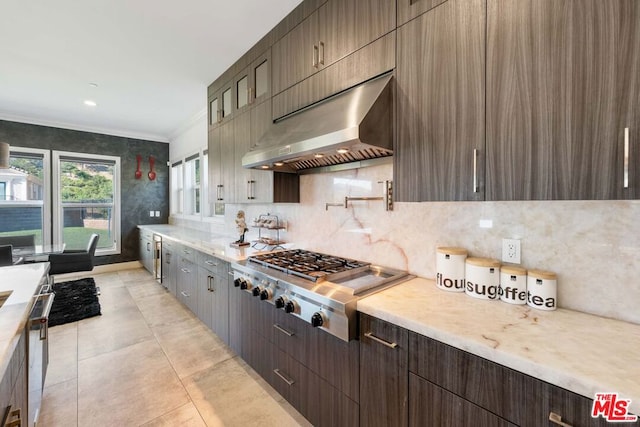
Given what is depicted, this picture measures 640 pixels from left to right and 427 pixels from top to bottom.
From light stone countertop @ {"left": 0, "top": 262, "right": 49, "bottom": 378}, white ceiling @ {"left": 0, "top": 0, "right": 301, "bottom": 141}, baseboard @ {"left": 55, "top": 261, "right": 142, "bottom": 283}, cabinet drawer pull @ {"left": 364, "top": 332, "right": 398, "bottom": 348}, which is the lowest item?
baseboard @ {"left": 55, "top": 261, "right": 142, "bottom": 283}

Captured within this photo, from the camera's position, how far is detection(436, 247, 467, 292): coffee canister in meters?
1.43

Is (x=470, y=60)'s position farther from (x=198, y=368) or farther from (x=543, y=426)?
(x=198, y=368)

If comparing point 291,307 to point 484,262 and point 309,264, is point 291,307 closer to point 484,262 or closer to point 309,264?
point 309,264

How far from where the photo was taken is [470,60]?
1.18m

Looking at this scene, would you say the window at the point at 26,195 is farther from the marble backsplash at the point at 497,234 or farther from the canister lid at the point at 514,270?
the canister lid at the point at 514,270

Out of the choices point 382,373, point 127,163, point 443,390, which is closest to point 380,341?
point 382,373

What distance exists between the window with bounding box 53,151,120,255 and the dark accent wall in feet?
0.38

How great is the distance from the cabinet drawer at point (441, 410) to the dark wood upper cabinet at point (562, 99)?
31.2 inches

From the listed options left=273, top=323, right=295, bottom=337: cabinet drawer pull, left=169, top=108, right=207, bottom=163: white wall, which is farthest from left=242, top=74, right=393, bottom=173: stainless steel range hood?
left=169, top=108, right=207, bottom=163: white wall

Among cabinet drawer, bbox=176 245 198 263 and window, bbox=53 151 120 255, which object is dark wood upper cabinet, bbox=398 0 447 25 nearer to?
A: cabinet drawer, bbox=176 245 198 263

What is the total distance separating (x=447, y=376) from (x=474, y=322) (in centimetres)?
23

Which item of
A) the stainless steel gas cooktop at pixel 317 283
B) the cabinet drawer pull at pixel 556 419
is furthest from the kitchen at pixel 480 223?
the cabinet drawer pull at pixel 556 419

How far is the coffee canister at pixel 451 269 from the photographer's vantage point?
143 centimetres

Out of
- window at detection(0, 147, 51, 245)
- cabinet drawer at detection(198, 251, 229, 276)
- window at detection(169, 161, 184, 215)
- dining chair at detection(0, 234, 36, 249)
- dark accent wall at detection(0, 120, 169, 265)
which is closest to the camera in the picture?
cabinet drawer at detection(198, 251, 229, 276)
